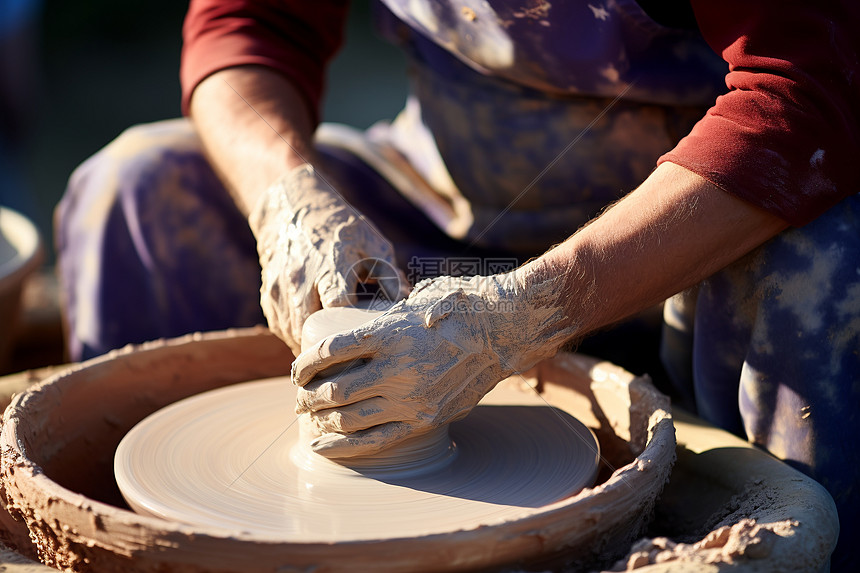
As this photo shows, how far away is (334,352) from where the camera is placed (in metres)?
1.24

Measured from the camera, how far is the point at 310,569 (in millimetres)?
1033

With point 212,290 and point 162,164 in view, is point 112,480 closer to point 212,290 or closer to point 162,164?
point 212,290

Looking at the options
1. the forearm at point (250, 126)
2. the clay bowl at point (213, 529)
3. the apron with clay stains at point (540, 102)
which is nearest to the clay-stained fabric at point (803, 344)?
the clay bowl at point (213, 529)

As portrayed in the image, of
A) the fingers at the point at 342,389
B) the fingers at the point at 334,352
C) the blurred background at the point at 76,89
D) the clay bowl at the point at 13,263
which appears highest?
the fingers at the point at 334,352

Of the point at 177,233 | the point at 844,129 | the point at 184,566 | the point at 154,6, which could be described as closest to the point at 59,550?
the point at 184,566

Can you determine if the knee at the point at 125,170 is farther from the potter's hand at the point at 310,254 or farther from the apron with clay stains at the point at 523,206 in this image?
the potter's hand at the point at 310,254

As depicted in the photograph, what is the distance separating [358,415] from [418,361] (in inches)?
4.9

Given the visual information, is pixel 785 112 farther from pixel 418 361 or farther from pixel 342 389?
pixel 342 389

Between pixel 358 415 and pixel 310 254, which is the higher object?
pixel 310 254

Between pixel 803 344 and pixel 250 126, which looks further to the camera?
pixel 250 126

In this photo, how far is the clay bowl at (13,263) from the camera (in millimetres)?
2312

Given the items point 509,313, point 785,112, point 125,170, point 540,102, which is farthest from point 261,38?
point 785,112

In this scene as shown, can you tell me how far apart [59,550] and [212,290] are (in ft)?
3.53

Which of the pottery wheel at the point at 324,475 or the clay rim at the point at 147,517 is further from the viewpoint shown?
the pottery wheel at the point at 324,475
